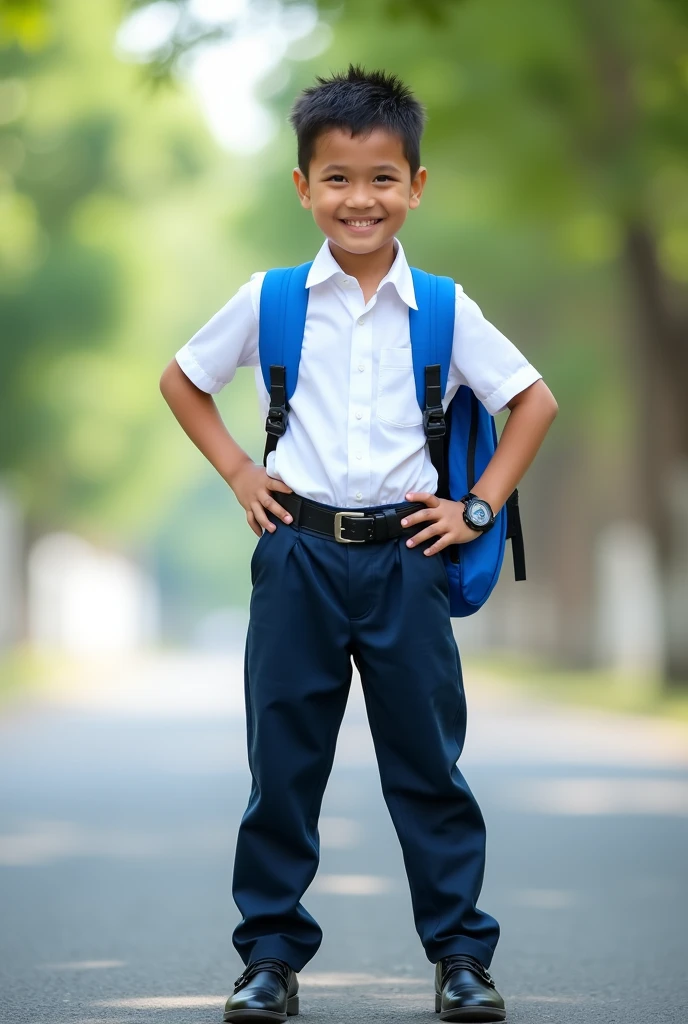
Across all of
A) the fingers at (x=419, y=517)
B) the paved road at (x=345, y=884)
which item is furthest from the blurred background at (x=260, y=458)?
the fingers at (x=419, y=517)

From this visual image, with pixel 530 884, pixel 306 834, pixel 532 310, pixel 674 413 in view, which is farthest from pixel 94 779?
pixel 532 310

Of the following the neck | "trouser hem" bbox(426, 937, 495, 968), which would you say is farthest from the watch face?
"trouser hem" bbox(426, 937, 495, 968)

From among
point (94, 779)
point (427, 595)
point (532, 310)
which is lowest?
point (94, 779)

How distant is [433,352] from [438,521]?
34 centimetres

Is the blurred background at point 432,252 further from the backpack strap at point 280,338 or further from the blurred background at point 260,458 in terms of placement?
the backpack strap at point 280,338

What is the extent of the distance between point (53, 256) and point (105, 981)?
21581 mm

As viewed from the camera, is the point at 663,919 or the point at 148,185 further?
the point at 148,185

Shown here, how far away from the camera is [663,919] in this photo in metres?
5.09

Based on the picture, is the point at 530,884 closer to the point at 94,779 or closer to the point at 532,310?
the point at 94,779

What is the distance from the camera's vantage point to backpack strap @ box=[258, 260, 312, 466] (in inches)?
145

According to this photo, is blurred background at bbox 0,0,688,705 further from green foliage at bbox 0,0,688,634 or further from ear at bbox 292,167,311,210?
ear at bbox 292,167,311,210

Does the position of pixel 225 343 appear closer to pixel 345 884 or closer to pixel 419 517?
pixel 419 517

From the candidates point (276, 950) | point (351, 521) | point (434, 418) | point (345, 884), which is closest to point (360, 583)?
point (351, 521)

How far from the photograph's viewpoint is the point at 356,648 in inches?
145
